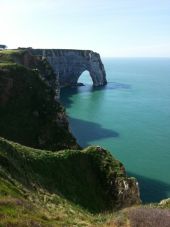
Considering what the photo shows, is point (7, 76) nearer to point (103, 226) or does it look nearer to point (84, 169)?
point (84, 169)

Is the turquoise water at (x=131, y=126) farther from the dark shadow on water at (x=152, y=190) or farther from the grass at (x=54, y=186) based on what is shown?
the grass at (x=54, y=186)

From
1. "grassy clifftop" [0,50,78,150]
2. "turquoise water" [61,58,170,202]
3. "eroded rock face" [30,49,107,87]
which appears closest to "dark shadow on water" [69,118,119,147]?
"turquoise water" [61,58,170,202]

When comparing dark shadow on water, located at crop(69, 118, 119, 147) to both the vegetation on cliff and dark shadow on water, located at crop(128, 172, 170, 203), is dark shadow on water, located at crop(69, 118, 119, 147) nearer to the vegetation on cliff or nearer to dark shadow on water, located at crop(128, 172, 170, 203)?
the vegetation on cliff


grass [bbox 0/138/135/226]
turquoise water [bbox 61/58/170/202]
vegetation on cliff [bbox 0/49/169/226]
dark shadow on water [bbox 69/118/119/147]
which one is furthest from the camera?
dark shadow on water [bbox 69/118/119/147]

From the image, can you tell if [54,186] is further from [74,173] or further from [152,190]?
[152,190]

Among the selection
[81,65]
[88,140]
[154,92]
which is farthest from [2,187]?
[81,65]

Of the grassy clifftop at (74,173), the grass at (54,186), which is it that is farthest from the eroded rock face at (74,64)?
the grass at (54,186)

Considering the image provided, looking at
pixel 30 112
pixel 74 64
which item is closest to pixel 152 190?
pixel 30 112

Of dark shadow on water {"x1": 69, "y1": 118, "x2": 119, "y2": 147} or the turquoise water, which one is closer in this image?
the turquoise water
